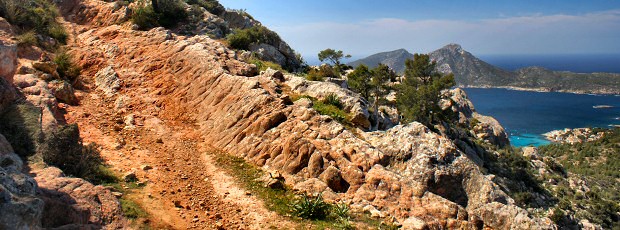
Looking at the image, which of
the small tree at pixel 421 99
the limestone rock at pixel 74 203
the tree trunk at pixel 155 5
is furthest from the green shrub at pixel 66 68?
the small tree at pixel 421 99

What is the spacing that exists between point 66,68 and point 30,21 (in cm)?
628

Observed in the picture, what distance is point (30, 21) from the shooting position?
22.7m

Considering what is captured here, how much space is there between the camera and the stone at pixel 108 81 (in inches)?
754

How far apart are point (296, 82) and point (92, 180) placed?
1342 cm

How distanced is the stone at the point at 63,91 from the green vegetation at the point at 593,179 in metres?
36.9

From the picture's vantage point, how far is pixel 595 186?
52.5 metres

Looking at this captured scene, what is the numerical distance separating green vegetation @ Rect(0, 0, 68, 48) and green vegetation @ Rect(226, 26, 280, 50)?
1237cm

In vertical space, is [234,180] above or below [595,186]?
above

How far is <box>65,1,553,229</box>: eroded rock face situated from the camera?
41.7 feet

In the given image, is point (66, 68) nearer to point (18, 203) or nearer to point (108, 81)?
point (108, 81)

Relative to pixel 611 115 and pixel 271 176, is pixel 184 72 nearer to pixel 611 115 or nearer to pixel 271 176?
pixel 271 176

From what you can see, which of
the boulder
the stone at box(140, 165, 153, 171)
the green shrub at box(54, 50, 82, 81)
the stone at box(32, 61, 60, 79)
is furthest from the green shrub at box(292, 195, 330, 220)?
the green shrub at box(54, 50, 82, 81)

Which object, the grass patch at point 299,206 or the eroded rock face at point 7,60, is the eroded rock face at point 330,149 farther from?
the eroded rock face at point 7,60

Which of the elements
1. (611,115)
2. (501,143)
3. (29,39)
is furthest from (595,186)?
(611,115)
